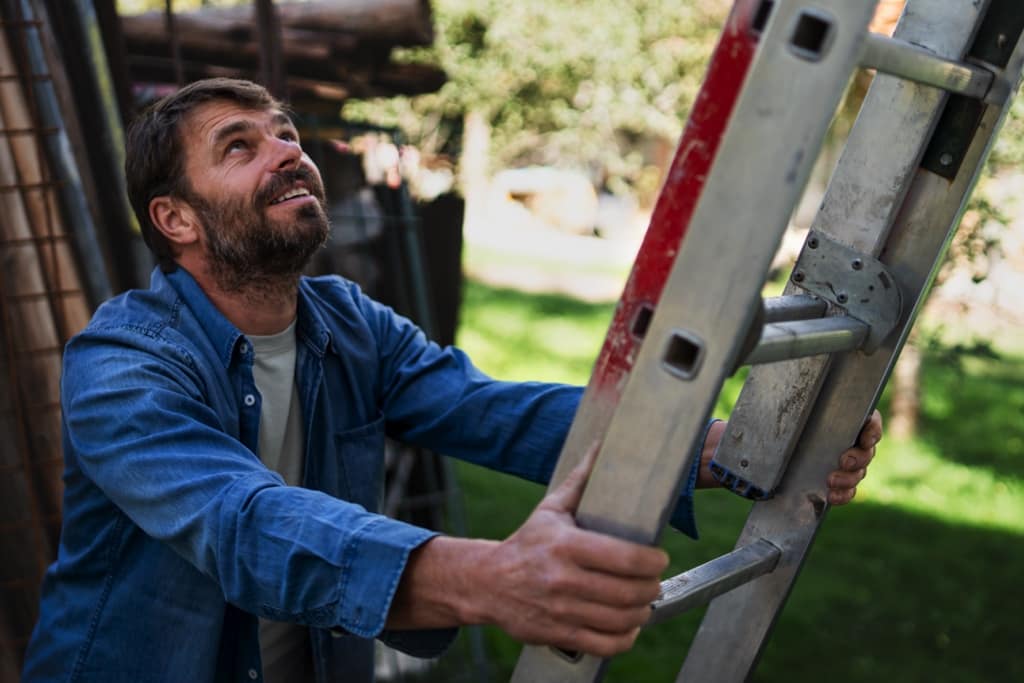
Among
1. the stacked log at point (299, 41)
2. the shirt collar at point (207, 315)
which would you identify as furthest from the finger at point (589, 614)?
the stacked log at point (299, 41)

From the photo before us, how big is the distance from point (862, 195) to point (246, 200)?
101 cm

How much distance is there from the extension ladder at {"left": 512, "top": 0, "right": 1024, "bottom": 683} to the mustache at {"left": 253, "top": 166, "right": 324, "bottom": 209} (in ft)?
2.81

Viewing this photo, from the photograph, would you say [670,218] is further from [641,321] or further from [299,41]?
[299,41]

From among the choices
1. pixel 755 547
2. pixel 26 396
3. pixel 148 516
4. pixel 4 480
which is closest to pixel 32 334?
pixel 26 396

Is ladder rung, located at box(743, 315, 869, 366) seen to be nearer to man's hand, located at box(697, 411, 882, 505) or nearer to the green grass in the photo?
man's hand, located at box(697, 411, 882, 505)

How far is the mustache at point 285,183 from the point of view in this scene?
1.78 m

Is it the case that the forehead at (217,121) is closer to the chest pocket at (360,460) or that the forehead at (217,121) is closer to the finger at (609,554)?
the chest pocket at (360,460)

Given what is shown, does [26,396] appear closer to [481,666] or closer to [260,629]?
[260,629]

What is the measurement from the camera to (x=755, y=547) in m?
1.50

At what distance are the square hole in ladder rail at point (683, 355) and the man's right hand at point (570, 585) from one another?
187 mm

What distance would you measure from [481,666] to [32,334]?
1.96 metres

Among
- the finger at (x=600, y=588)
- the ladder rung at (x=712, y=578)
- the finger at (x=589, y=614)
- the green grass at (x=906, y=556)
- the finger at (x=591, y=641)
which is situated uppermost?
the finger at (x=600, y=588)

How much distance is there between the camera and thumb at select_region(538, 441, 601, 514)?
1.13 m

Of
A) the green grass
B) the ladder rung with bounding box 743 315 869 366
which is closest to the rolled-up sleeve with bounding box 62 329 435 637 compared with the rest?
the ladder rung with bounding box 743 315 869 366
